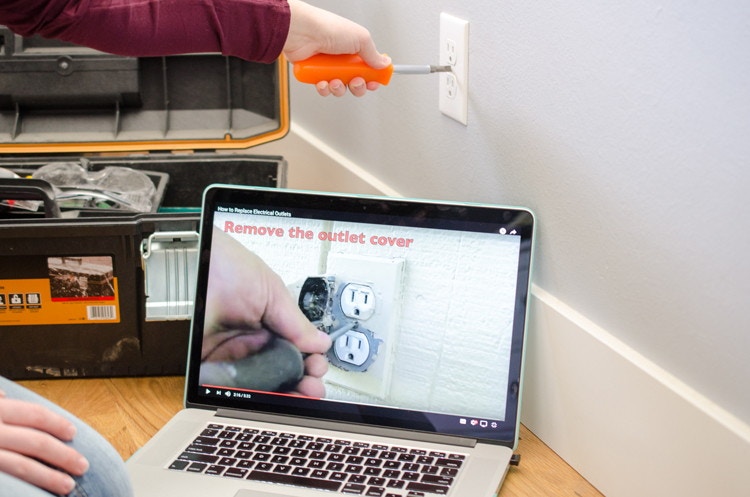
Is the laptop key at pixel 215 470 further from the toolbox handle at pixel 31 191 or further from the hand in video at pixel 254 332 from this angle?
the toolbox handle at pixel 31 191

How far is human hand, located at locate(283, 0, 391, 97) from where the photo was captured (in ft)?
2.79

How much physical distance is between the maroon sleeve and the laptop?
0.14 meters

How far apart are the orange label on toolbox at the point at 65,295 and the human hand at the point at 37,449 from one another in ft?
0.96

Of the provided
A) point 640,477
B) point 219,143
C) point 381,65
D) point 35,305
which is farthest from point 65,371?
point 640,477

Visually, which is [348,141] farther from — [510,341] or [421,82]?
[510,341]

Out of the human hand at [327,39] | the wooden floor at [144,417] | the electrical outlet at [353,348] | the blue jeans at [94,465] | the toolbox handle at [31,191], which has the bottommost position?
the wooden floor at [144,417]

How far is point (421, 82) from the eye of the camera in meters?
1.02

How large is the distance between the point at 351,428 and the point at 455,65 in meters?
0.37

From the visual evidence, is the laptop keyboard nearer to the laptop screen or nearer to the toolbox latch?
the laptop screen

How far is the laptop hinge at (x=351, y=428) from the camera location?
0.83 meters

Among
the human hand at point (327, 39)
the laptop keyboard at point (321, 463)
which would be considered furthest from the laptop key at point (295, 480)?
the human hand at point (327, 39)

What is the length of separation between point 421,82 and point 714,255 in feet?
1.48

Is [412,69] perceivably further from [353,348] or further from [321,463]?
[321,463]

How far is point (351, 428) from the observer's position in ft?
2.78
